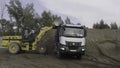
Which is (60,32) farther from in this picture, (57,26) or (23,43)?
(23,43)

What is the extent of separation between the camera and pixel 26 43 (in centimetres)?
2864

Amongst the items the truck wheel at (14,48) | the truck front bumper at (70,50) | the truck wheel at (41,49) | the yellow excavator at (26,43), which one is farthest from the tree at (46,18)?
the truck front bumper at (70,50)

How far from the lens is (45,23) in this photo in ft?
211

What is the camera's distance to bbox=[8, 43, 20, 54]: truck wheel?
93.9 feet

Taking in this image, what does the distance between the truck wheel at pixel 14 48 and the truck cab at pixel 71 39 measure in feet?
17.7

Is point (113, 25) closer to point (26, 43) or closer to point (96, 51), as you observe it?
point (96, 51)

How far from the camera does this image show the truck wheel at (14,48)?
2862cm

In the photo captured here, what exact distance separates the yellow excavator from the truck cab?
3484 millimetres

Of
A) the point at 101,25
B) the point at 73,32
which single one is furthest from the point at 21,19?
the point at 73,32

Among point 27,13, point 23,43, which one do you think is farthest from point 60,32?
point 27,13

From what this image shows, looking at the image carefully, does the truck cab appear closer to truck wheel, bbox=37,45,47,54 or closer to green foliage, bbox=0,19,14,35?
truck wheel, bbox=37,45,47,54

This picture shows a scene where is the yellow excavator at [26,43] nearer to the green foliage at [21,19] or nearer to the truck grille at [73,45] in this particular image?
the truck grille at [73,45]

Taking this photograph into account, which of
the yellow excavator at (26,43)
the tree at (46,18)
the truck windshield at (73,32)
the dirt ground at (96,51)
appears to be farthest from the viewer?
the tree at (46,18)

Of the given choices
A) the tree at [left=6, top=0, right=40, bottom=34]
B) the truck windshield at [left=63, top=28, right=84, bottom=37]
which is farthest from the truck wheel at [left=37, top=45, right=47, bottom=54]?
the tree at [left=6, top=0, right=40, bottom=34]
